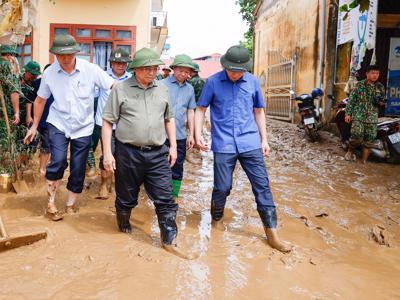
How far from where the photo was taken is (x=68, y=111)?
4402mm

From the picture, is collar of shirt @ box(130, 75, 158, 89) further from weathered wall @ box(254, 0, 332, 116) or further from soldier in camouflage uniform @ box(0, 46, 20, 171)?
weathered wall @ box(254, 0, 332, 116)

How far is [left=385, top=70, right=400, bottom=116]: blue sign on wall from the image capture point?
37.6 feet

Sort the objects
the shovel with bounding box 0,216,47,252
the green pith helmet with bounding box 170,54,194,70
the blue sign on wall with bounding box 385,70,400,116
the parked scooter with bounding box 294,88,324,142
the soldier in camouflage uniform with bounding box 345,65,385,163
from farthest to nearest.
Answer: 1. the blue sign on wall with bounding box 385,70,400,116
2. the parked scooter with bounding box 294,88,324,142
3. the soldier in camouflage uniform with bounding box 345,65,385,163
4. the green pith helmet with bounding box 170,54,194,70
5. the shovel with bounding box 0,216,47,252

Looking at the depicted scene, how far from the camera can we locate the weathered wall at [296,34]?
11.3 meters

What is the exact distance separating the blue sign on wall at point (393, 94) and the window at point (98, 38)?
21.6 ft

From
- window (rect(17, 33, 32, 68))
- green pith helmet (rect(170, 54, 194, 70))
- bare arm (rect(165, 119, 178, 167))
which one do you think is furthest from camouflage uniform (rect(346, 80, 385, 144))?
window (rect(17, 33, 32, 68))

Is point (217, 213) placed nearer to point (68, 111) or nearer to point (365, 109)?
point (68, 111)

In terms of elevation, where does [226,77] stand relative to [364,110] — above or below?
above

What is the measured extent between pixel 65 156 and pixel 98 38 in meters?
8.37

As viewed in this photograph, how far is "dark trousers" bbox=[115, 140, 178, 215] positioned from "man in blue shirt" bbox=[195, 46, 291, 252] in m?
0.56

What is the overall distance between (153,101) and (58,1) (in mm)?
9322

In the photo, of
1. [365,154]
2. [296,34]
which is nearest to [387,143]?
[365,154]

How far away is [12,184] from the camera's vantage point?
5551 millimetres

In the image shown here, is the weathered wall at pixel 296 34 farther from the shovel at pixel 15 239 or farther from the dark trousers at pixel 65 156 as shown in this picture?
the shovel at pixel 15 239
